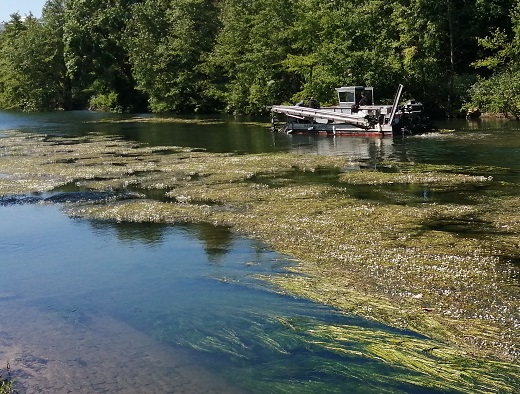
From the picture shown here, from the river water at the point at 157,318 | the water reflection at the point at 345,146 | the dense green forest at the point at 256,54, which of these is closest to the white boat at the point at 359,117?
the water reflection at the point at 345,146

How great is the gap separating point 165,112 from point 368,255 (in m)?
Result: 77.8

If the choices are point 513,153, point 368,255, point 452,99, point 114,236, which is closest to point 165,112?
point 452,99

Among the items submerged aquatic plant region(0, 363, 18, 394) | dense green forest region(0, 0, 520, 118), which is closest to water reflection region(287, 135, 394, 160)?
dense green forest region(0, 0, 520, 118)

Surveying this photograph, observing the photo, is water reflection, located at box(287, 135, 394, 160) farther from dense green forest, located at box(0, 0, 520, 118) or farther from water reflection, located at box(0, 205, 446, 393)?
water reflection, located at box(0, 205, 446, 393)

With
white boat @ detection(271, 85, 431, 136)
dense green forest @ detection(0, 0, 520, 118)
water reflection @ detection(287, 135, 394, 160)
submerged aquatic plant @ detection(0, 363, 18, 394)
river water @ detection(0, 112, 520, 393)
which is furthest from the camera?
dense green forest @ detection(0, 0, 520, 118)

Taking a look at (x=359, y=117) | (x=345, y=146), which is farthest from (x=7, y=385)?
(x=359, y=117)

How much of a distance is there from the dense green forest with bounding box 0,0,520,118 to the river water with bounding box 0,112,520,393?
3725cm

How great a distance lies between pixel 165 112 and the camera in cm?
8794

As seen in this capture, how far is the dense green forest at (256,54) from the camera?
179ft

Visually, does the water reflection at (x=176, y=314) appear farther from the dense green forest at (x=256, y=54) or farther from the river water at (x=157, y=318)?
the dense green forest at (x=256, y=54)

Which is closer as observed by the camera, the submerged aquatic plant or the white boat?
the submerged aquatic plant

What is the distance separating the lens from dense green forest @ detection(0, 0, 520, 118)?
179 ft

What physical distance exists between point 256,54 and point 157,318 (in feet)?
200

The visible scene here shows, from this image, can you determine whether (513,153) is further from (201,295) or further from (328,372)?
(328,372)
